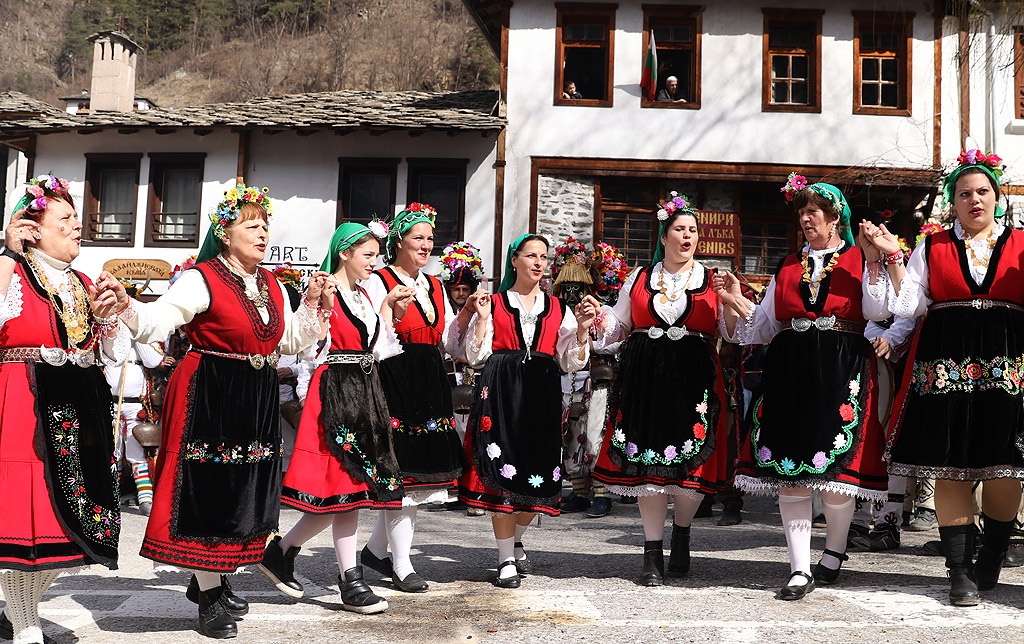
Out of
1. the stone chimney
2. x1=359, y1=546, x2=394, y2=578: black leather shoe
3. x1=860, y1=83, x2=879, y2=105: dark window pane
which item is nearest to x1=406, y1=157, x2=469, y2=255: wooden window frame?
x1=860, y1=83, x2=879, y2=105: dark window pane

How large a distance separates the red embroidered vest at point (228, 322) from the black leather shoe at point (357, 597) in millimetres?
1143

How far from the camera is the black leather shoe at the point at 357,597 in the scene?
4363 millimetres

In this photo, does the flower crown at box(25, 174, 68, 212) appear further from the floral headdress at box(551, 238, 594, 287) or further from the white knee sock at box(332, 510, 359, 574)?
the floral headdress at box(551, 238, 594, 287)

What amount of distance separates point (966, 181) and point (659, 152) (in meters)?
10.8

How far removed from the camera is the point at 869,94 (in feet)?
50.8

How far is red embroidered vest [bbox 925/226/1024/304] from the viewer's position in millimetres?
4434

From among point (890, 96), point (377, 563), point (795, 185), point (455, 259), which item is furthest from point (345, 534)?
point (890, 96)

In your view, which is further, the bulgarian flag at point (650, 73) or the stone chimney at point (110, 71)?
the stone chimney at point (110, 71)

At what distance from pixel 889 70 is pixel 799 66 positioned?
1.46 metres

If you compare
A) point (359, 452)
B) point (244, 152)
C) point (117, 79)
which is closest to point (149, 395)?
point (359, 452)

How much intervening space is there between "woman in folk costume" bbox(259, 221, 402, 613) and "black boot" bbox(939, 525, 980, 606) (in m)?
2.64

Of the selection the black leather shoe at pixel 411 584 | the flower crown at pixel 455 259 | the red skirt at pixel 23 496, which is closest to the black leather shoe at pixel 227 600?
the red skirt at pixel 23 496

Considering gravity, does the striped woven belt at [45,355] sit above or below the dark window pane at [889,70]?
below

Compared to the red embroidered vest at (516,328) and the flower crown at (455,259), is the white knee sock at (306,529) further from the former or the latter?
the flower crown at (455,259)
